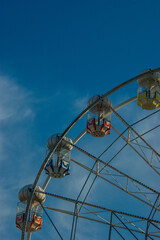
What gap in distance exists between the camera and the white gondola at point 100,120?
26.4m

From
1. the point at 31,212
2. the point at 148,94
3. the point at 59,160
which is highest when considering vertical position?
the point at 148,94

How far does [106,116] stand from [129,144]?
7.30ft

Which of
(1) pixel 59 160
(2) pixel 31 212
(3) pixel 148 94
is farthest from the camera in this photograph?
(2) pixel 31 212

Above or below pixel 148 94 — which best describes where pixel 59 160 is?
below

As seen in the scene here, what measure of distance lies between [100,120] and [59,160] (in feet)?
10.0

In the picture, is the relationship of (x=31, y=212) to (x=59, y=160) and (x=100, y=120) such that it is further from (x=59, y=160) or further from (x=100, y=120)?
(x=100, y=120)

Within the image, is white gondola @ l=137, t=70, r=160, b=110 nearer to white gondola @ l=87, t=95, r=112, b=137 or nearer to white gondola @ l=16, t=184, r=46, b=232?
white gondola @ l=87, t=95, r=112, b=137

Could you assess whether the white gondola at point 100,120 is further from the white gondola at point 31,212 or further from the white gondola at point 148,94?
the white gondola at point 31,212

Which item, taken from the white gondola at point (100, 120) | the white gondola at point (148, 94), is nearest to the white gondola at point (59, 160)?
the white gondola at point (100, 120)

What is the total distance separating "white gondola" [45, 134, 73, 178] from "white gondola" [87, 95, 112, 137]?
1497 millimetres

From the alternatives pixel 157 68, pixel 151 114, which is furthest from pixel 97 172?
pixel 157 68

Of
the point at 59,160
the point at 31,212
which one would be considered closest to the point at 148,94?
the point at 59,160

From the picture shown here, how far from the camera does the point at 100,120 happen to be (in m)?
26.5

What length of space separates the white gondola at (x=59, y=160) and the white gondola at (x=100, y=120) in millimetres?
1497
